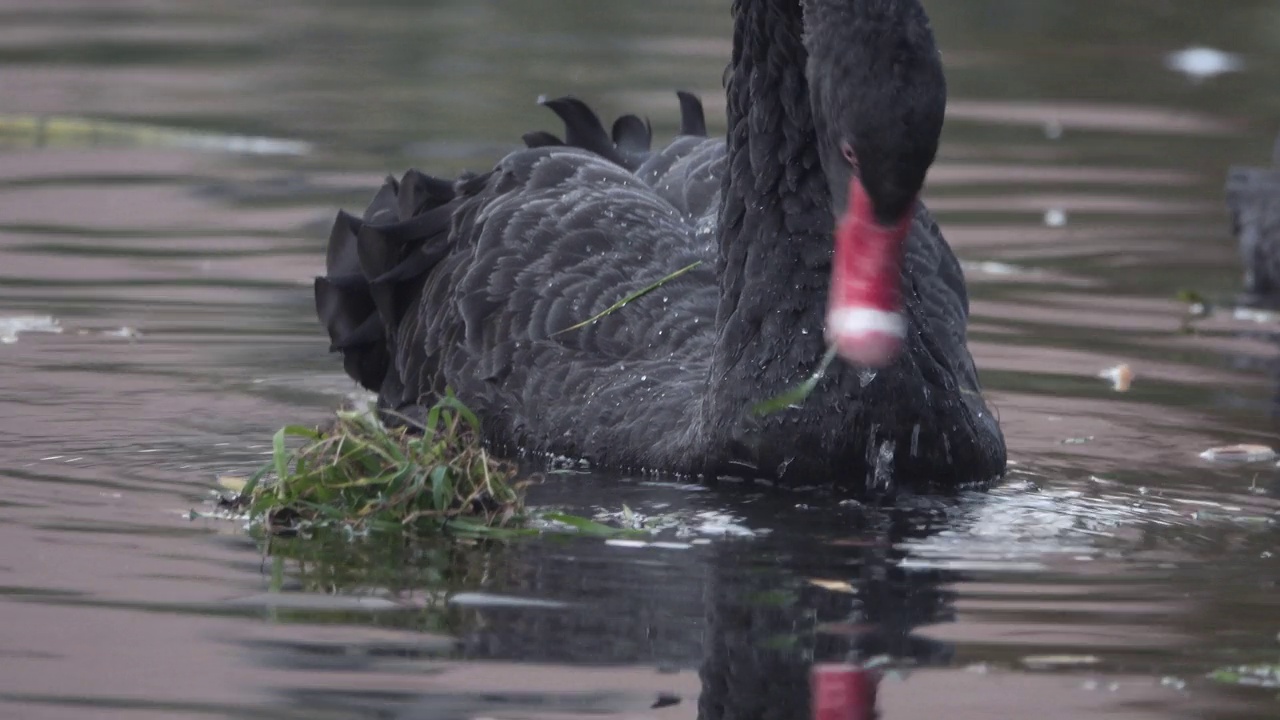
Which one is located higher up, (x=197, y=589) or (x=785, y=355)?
(x=785, y=355)

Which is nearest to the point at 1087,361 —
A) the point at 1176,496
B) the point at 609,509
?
the point at 1176,496

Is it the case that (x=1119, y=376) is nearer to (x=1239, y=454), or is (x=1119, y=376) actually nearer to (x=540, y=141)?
(x=1239, y=454)

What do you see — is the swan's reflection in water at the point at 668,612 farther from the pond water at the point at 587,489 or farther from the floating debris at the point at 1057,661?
the floating debris at the point at 1057,661

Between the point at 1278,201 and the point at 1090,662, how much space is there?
20.7 ft

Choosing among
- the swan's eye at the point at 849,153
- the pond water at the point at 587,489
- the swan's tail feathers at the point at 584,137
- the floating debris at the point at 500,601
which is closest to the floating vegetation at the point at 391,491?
the pond water at the point at 587,489

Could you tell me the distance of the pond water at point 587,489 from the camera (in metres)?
4.63

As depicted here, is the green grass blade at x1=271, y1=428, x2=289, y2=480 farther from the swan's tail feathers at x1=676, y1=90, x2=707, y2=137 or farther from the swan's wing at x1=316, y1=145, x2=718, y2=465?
the swan's tail feathers at x1=676, y1=90, x2=707, y2=137

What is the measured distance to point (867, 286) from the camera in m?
5.42

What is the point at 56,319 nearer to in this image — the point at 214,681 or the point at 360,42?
the point at 214,681

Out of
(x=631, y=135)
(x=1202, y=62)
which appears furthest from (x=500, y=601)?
(x=1202, y=62)

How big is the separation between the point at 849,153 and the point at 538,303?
70.7 inches

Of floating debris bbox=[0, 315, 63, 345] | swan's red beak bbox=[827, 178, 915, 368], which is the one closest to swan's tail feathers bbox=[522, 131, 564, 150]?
floating debris bbox=[0, 315, 63, 345]

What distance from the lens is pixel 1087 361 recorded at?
8414mm

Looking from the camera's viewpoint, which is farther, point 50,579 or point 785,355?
point 785,355
